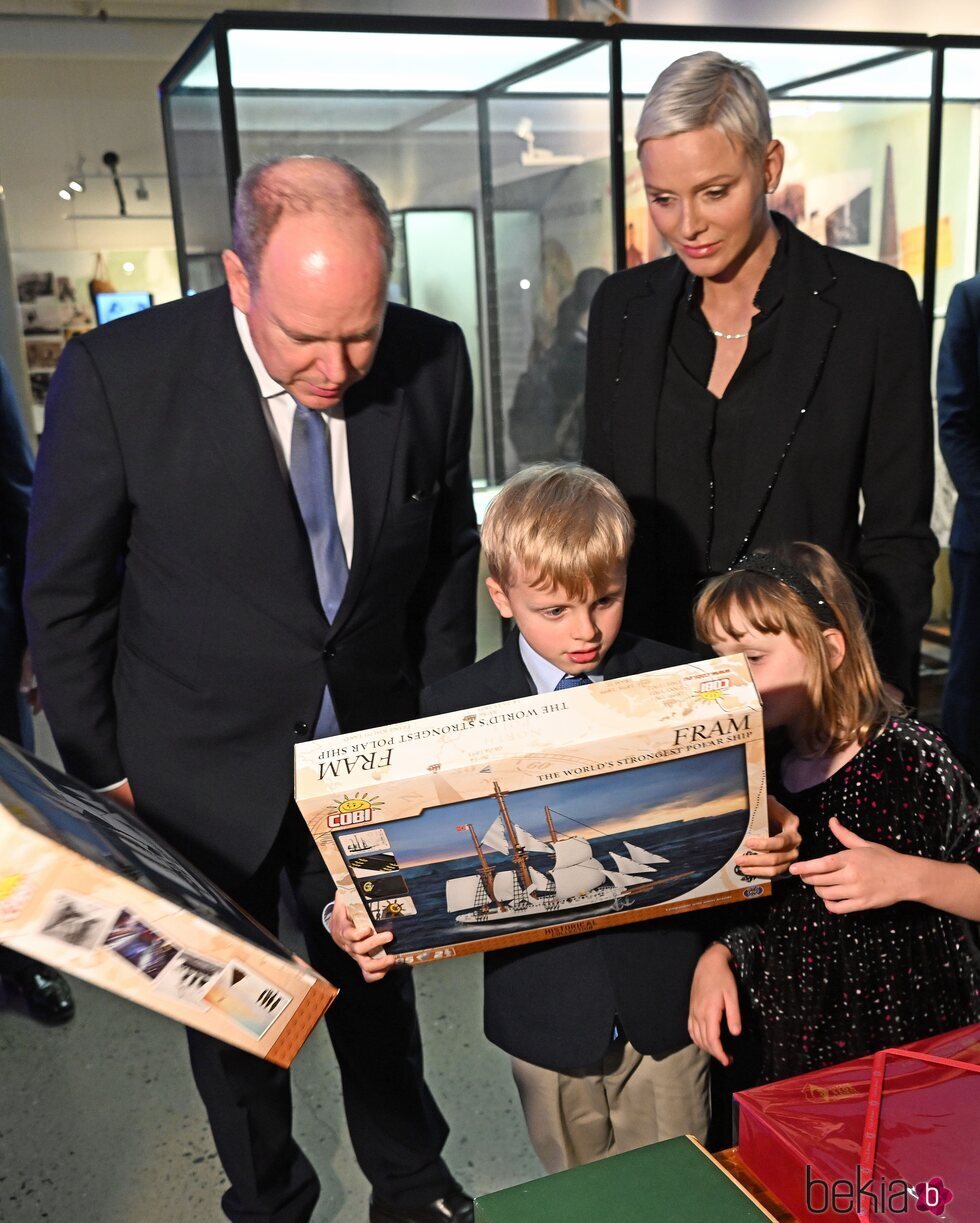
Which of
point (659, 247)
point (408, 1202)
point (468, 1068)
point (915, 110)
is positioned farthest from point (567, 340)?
point (408, 1202)

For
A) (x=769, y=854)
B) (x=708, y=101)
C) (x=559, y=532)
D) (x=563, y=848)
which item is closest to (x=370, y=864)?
(x=563, y=848)

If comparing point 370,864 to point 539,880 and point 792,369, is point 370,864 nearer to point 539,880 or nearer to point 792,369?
point 539,880

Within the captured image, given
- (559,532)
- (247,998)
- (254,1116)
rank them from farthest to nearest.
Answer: (254,1116)
(559,532)
(247,998)

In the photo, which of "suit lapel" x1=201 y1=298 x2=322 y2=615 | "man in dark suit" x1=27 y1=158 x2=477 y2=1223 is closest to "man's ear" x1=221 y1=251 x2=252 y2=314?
"man in dark suit" x1=27 y1=158 x2=477 y2=1223

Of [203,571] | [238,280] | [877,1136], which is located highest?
[238,280]

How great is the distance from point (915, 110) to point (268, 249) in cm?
314

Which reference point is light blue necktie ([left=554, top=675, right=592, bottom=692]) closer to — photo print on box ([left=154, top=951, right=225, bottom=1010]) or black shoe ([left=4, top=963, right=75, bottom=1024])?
photo print on box ([left=154, top=951, right=225, bottom=1010])

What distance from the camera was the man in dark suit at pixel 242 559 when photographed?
161 cm

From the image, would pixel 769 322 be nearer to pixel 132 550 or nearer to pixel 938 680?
pixel 132 550

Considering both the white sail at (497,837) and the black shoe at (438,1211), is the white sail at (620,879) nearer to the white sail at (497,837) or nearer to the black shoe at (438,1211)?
the white sail at (497,837)

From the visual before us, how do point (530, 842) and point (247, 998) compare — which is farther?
point (530, 842)

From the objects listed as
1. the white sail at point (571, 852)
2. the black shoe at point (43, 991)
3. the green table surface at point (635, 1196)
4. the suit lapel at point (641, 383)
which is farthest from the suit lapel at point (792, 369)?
the black shoe at point (43, 991)

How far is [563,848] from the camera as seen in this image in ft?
3.84

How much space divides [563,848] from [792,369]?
105cm
